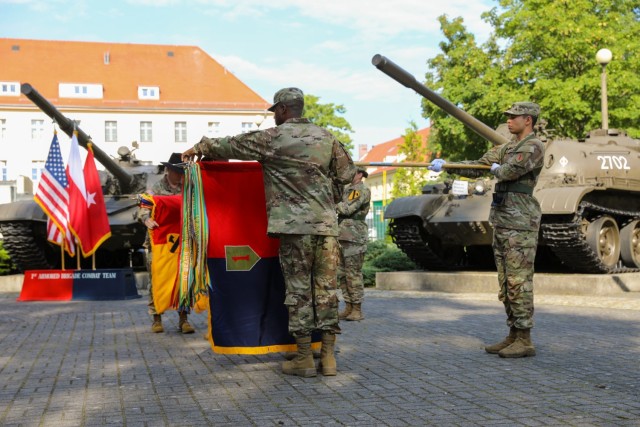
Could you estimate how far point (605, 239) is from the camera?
50.5 feet

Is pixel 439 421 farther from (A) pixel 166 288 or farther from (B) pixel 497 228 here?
(A) pixel 166 288

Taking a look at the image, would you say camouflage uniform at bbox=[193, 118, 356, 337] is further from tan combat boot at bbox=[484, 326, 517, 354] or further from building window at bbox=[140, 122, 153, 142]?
building window at bbox=[140, 122, 153, 142]

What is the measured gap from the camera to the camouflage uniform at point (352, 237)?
1083cm

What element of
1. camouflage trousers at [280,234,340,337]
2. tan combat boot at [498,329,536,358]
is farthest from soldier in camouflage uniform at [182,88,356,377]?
tan combat boot at [498,329,536,358]

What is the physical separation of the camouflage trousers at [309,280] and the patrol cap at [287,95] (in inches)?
40.2

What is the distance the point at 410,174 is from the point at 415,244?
86.2 ft

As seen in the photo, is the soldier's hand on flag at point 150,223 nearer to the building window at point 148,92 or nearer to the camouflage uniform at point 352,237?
the camouflage uniform at point 352,237

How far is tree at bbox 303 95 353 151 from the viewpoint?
60.3 meters

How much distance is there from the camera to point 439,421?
16.3 feet

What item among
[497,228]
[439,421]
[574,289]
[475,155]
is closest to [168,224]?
[497,228]

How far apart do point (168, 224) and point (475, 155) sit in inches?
1159

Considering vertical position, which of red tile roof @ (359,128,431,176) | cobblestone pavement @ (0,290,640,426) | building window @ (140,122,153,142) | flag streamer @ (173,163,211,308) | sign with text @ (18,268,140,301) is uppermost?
red tile roof @ (359,128,431,176)

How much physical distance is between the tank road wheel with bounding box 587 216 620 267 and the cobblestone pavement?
447 centimetres

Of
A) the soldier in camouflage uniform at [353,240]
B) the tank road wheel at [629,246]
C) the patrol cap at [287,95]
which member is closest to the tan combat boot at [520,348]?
the patrol cap at [287,95]
